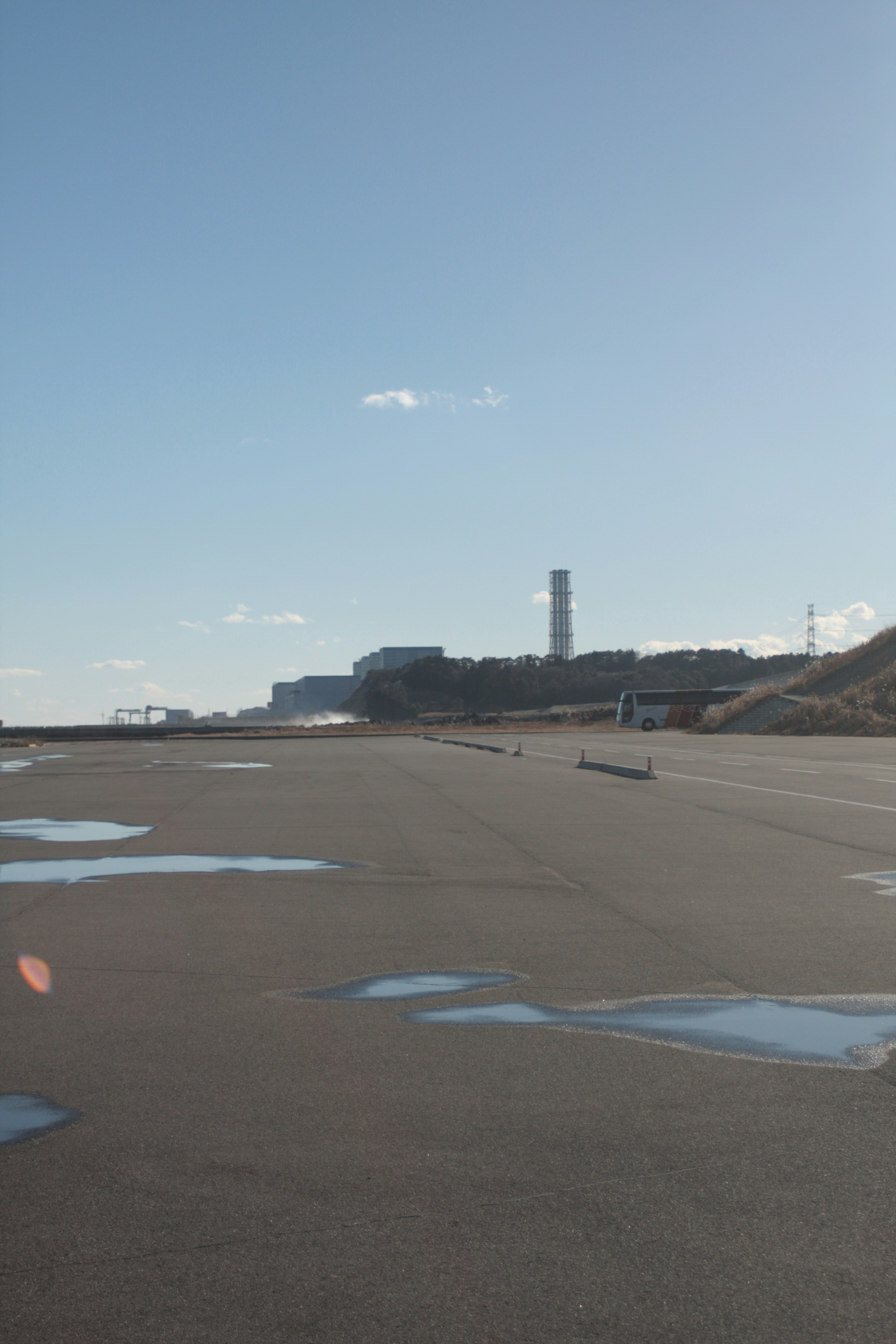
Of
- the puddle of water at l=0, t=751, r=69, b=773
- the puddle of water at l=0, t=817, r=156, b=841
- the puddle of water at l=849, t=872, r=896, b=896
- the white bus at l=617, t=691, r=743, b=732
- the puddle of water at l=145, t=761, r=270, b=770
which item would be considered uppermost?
the white bus at l=617, t=691, r=743, b=732

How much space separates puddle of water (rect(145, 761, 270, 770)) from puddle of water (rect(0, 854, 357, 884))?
63.6 ft

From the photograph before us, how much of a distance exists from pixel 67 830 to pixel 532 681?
569 feet

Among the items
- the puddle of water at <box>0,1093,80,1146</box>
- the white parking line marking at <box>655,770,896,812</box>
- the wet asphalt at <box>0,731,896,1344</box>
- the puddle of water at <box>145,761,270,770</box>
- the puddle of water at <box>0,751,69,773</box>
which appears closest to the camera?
the wet asphalt at <box>0,731,896,1344</box>

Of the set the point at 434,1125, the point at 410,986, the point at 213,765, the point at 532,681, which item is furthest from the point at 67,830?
the point at 532,681

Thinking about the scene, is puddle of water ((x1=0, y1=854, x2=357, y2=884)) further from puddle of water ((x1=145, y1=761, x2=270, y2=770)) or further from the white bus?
the white bus

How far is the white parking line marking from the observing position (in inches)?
679

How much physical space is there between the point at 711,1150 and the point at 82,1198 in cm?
222

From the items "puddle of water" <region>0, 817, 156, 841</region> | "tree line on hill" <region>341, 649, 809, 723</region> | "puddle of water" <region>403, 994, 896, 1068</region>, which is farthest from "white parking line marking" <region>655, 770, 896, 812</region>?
"tree line on hill" <region>341, 649, 809, 723</region>

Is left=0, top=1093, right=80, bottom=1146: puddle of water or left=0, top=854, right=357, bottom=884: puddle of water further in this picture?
left=0, top=854, right=357, bottom=884: puddle of water

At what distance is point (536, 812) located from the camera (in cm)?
1741

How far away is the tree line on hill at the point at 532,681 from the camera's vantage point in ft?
574

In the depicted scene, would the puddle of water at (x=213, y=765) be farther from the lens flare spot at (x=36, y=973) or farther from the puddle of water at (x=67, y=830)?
the lens flare spot at (x=36, y=973)

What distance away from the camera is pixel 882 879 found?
33.8 ft

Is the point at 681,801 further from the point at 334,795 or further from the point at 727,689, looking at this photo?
the point at 727,689
